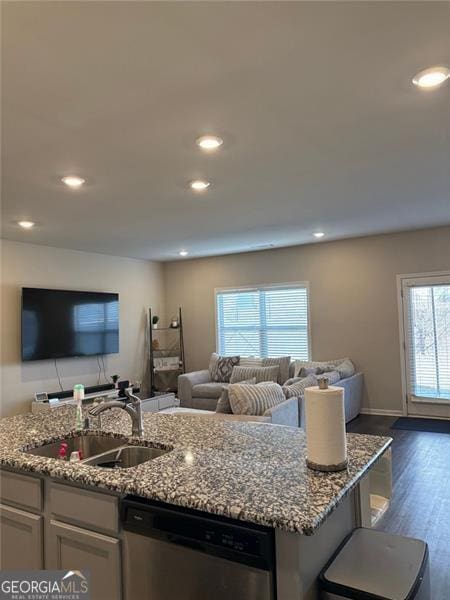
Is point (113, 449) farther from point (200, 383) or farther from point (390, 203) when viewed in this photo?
point (200, 383)

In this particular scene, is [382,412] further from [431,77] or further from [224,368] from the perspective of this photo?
[431,77]

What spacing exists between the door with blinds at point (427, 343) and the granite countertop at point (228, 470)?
174 inches

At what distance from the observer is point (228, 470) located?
5.52 ft

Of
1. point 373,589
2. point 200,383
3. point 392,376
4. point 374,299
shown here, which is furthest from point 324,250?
point 373,589

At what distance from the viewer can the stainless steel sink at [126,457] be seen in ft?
7.11

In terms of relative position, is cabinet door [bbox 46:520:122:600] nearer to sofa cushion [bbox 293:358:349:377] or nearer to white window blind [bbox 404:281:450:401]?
sofa cushion [bbox 293:358:349:377]

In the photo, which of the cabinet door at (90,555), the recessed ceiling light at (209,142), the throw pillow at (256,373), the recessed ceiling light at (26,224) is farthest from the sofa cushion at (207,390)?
the cabinet door at (90,555)

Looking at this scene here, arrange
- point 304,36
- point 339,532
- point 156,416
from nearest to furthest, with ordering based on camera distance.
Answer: point 339,532 → point 304,36 → point 156,416

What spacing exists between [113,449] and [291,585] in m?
1.27

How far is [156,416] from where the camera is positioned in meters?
2.75

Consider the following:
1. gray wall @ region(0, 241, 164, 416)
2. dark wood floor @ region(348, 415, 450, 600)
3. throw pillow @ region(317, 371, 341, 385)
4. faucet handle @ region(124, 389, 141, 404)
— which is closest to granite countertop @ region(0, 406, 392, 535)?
faucet handle @ region(124, 389, 141, 404)

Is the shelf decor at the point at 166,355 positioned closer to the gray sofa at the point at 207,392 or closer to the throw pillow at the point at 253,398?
the gray sofa at the point at 207,392

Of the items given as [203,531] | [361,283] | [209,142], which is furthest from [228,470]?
[361,283]

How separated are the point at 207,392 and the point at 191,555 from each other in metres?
5.07
